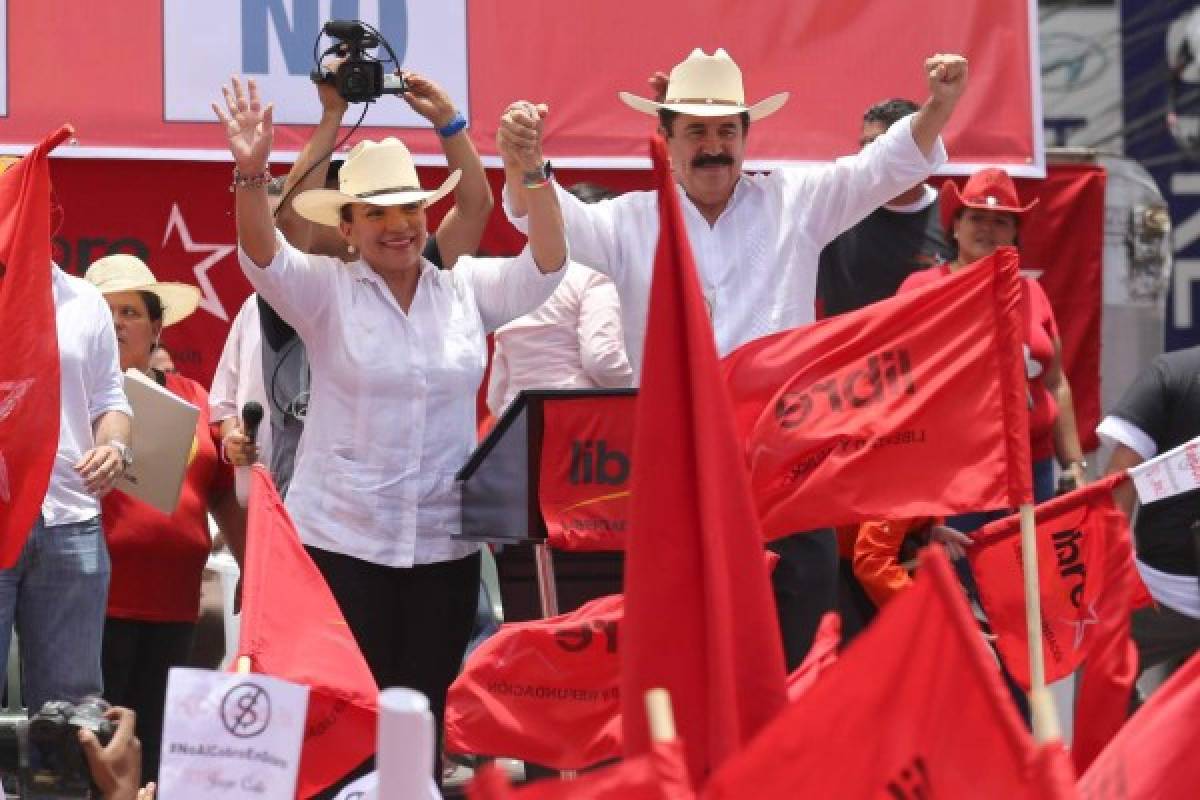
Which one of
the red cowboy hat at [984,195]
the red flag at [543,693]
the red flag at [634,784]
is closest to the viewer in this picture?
the red flag at [634,784]

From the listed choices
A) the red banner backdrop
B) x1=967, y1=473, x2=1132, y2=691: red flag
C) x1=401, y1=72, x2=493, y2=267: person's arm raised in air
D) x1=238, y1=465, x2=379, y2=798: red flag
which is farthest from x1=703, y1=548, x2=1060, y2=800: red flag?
the red banner backdrop

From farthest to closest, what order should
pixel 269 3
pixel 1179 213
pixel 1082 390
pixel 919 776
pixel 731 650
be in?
pixel 1179 213, pixel 1082 390, pixel 269 3, pixel 731 650, pixel 919 776

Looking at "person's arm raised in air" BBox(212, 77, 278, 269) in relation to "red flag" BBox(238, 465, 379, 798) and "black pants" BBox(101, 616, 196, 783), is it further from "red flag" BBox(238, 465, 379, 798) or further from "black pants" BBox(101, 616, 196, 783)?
"black pants" BBox(101, 616, 196, 783)

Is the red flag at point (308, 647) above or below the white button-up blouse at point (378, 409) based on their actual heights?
below

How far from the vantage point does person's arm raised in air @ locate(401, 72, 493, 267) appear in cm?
692

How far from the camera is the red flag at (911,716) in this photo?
11.1ft

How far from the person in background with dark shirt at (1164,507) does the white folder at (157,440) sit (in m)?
2.72

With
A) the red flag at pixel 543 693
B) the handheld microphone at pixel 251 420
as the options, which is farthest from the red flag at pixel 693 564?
the handheld microphone at pixel 251 420

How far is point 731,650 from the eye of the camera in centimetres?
432

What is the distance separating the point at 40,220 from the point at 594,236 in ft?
4.76

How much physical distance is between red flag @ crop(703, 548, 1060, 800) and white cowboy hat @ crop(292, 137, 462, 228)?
322 cm

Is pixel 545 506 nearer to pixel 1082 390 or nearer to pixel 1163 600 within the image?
pixel 1163 600

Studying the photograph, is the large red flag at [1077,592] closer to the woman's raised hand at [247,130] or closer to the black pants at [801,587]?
the black pants at [801,587]

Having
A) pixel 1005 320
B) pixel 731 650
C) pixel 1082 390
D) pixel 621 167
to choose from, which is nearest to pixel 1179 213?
pixel 1082 390
